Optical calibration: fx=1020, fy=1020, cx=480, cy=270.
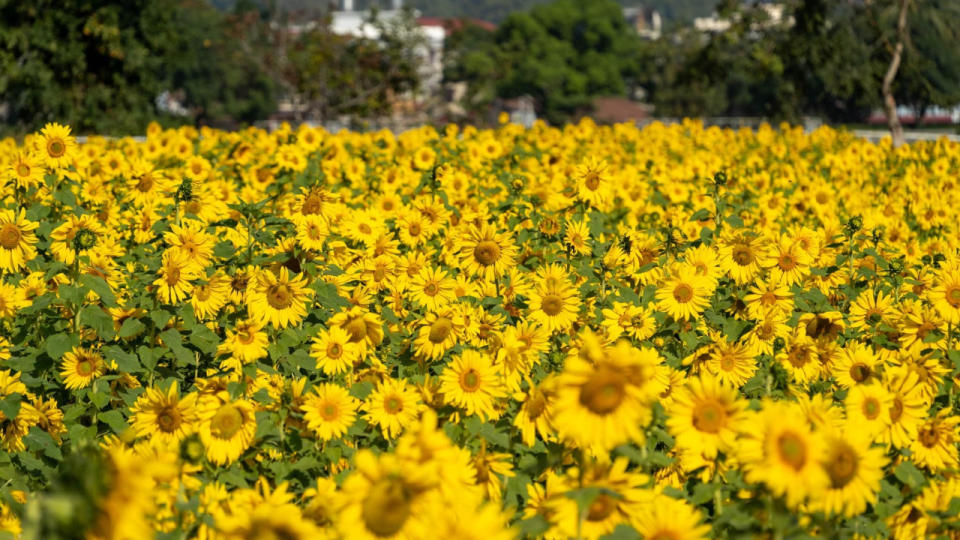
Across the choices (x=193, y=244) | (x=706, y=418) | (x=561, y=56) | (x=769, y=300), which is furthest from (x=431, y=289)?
(x=561, y=56)

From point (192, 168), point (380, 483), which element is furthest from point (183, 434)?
point (192, 168)

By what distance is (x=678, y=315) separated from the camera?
457 cm

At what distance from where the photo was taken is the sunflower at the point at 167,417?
132 inches

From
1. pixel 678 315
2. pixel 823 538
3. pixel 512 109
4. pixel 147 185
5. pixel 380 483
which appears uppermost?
pixel 380 483

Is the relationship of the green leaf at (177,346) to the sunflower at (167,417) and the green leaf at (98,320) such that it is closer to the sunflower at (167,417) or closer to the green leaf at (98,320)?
the green leaf at (98,320)

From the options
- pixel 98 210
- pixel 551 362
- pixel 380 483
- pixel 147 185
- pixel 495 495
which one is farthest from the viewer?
pixel 98 210

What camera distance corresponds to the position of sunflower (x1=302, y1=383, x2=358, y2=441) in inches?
135

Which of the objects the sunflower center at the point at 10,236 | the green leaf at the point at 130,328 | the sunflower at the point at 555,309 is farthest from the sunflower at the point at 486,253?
the sunflower center at the point at 10,236

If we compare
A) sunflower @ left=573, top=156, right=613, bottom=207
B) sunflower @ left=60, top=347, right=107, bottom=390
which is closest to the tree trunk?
sunflower @ left=573, top=156, right=613, bottom=207

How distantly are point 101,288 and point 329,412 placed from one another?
1.62 meters

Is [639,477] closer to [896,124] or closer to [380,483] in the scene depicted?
[380,483]

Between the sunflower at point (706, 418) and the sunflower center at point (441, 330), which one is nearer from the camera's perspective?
the sunflower at point (706, 418)

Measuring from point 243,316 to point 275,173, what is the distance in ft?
15.8

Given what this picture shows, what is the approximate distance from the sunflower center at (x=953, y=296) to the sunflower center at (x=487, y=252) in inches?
79.5
